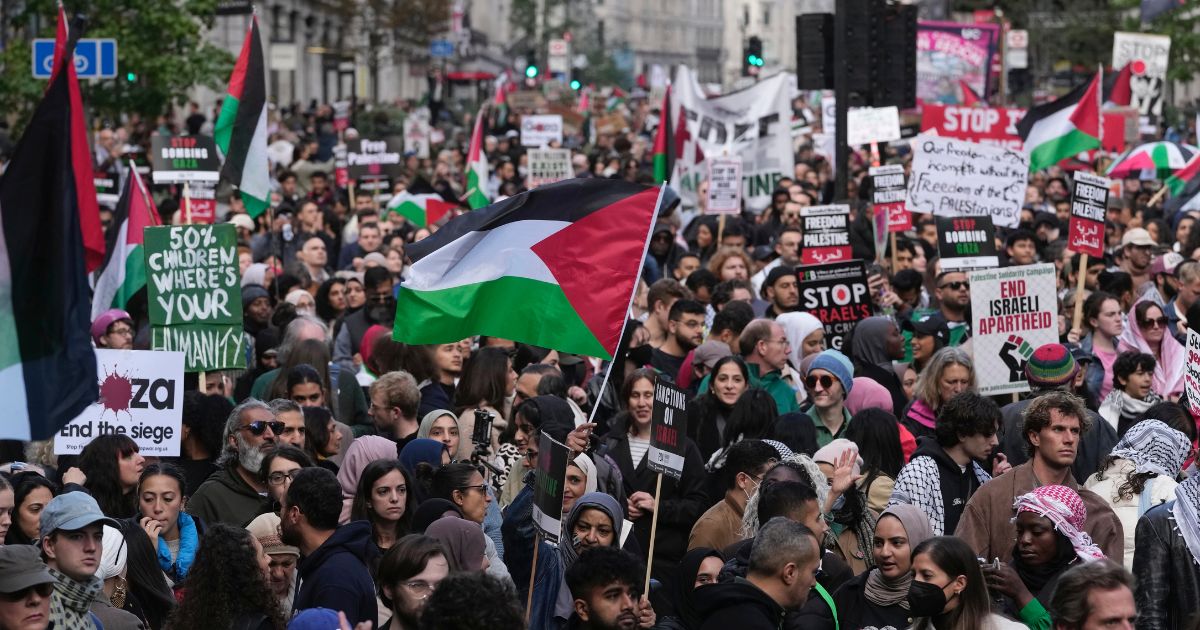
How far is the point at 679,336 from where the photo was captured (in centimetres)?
1128

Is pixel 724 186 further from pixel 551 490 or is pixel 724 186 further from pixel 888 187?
pixel 551 490

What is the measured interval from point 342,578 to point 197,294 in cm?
456

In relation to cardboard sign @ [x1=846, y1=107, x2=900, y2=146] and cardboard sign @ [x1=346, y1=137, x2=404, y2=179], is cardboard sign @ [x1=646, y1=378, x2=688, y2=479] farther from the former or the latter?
cardboard sign @ [x1=846, y1=107, x2=900, y2=146]

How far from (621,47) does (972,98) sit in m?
102

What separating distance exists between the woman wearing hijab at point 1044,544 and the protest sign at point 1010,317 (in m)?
3.84

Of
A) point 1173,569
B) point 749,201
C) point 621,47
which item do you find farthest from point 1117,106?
point 621,47

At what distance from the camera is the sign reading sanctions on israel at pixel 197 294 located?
10.6 metres

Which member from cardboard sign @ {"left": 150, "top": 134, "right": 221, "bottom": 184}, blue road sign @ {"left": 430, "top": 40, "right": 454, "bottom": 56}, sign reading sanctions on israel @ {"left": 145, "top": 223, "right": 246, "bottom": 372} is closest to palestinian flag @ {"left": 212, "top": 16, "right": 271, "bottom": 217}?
cardboard sign @ {"left": 150, "top": 134, "right": 221, "bottom": 184}

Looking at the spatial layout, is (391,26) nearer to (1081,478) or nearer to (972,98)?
(972,98)

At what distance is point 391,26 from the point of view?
189 feet

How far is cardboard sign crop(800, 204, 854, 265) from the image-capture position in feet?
49.5

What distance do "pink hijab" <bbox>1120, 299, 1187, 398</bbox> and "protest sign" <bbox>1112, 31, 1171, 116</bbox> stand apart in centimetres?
2015

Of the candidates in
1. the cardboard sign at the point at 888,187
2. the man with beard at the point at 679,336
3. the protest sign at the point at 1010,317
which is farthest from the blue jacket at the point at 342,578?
the cardboard sign at the point at 888,187

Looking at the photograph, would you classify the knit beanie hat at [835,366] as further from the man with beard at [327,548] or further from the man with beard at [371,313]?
the man with beard at [371,313]
